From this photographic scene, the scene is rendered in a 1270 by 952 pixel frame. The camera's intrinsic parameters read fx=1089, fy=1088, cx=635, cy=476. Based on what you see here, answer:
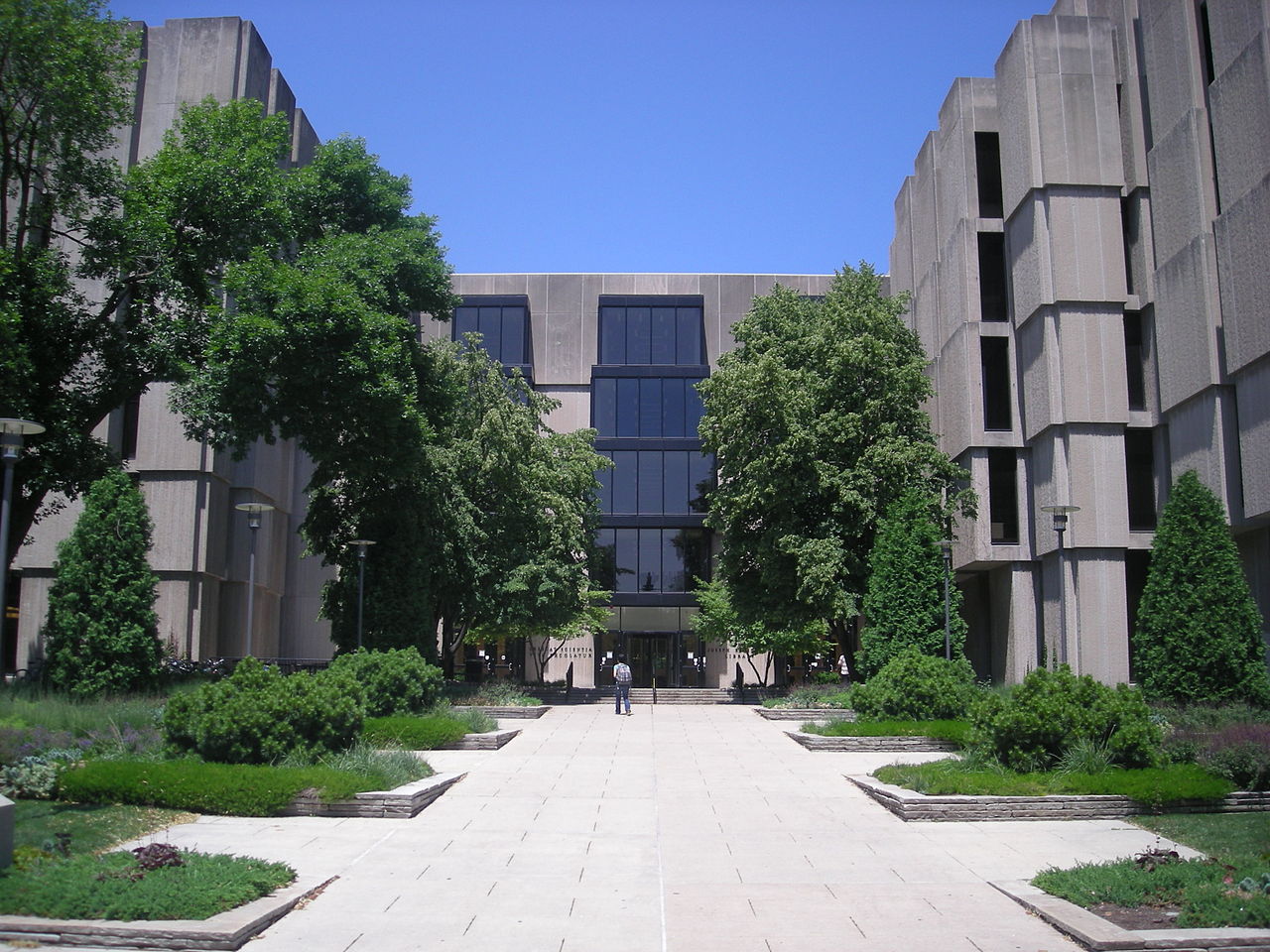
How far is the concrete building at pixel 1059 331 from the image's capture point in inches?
1144

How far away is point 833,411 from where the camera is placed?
33125 millimetres

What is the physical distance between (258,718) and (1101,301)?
28584mm

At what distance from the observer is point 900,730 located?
21.6m

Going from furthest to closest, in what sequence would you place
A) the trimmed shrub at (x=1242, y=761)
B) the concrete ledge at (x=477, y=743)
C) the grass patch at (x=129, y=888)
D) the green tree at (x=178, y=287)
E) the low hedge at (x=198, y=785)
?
the green tree at (x=178, y=287)
the concrete ledge at (x=477, y=743)
the trimmed shrub at (x=1242, y=761)
the low hedge at (x=198, y=785)
the grass patch at (x=129, y=888)

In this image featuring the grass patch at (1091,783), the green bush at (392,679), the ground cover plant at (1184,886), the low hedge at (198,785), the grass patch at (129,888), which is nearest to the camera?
the grass patch at (129,888)

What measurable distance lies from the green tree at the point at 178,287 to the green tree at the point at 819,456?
1128 centimetres

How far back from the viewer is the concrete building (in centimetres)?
2905

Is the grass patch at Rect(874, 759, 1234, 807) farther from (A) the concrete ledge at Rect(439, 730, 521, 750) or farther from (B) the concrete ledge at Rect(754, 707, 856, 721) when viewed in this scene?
(B) the concrete ledge at Rect(754, 707, 856, 721)

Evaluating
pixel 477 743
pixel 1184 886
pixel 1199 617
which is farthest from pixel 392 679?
pixel 1199 617

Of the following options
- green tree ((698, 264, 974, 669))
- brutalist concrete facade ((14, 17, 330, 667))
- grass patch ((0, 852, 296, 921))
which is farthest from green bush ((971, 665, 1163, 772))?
brutalist concrete facade ((14, 17, 330, 667))

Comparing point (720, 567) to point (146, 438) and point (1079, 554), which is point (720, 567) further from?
point (146, 438)

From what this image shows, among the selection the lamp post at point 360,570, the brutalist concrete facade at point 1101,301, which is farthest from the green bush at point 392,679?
the brutalist concrete facade at point 1101,301

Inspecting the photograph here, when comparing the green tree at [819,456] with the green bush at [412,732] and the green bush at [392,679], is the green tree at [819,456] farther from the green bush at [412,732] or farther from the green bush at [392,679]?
the green bush at [412,732]

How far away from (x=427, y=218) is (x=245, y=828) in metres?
22.1
